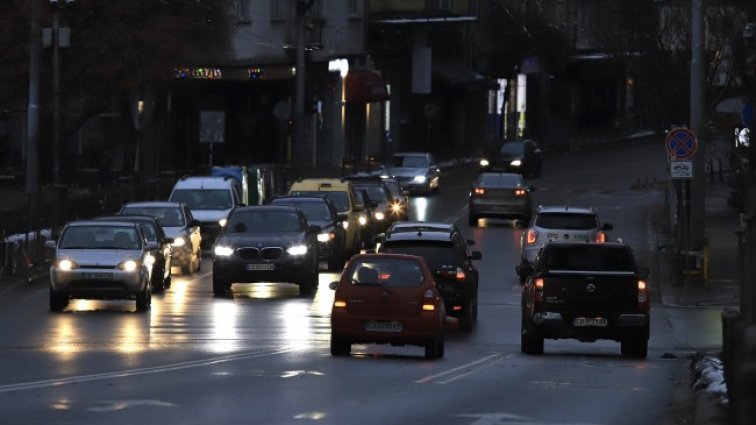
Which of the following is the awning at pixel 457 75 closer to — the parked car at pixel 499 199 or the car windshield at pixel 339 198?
the parked car at pixel 499 199

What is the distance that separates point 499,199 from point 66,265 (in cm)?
2542

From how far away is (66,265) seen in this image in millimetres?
28578

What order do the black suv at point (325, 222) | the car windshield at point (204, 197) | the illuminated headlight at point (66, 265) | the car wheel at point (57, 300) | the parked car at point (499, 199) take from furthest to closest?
the parked car at point (499, 199) < the car windshield at point (204, 197) < the black suv at point (325, 222) < the car wheel at point (57, 300) < the illuminated headlight at point (66, 265)

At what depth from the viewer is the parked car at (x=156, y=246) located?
32281 millimetres

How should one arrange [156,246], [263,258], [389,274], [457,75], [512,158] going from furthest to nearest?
1. [457,75]
2. [512,158]
3. [263,258]
4. [156,246]
5. [389,274]

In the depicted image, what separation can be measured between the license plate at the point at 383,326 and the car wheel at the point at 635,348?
3390 mm

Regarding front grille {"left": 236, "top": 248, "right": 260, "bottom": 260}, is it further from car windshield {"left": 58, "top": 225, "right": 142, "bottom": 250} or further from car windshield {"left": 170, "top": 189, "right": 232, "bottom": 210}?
car windshield {"left": 170, "top": 189, "right": 232, "bottom": 210}

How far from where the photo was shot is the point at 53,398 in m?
15.8

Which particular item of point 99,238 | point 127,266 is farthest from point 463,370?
point 99,238

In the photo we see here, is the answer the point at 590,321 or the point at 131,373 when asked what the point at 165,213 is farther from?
the point at 131,373

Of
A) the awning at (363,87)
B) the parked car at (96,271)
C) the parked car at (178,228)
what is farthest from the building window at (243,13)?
the parked car at (96,271)

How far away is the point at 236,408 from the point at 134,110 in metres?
48.6

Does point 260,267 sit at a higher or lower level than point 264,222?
lower

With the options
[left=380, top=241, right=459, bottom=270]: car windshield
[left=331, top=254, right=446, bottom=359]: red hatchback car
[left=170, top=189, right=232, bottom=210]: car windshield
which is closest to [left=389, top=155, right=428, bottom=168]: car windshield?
[left=170, top=189, right=232, bottom=210]: car windshield
